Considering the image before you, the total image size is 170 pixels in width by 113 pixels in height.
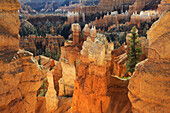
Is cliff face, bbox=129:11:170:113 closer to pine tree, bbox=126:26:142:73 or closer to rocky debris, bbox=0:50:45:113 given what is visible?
rocky debris, bbox=0:50:45:113


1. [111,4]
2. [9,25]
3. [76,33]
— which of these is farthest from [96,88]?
[111,4]

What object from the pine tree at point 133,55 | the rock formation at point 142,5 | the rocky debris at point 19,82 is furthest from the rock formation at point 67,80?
the rock formation at point 142,5

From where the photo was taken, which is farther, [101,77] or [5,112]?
[101,77]

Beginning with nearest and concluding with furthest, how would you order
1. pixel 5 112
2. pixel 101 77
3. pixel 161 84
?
pixel 161 84
pixel 5 112
pixel 101 77

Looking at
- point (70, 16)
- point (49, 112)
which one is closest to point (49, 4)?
point (70, 16)

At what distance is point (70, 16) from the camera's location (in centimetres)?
4672

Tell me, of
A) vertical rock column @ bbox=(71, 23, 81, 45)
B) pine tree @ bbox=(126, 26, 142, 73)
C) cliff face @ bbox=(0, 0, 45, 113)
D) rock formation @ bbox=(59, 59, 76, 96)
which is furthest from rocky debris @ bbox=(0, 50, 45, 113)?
vertical rock column @ bbox=(71, 23, 81, 45)

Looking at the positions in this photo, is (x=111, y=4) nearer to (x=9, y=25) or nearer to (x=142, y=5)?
(x=142, y=5)

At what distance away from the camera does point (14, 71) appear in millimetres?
3787

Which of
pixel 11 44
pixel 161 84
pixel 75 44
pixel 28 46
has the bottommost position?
pixel 28 46

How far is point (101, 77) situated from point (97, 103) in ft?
3.31

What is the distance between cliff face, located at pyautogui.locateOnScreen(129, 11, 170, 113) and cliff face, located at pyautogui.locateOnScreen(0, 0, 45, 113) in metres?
2.44

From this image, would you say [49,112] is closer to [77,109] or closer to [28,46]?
[77,109]

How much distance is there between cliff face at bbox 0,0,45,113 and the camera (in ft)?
11.8
